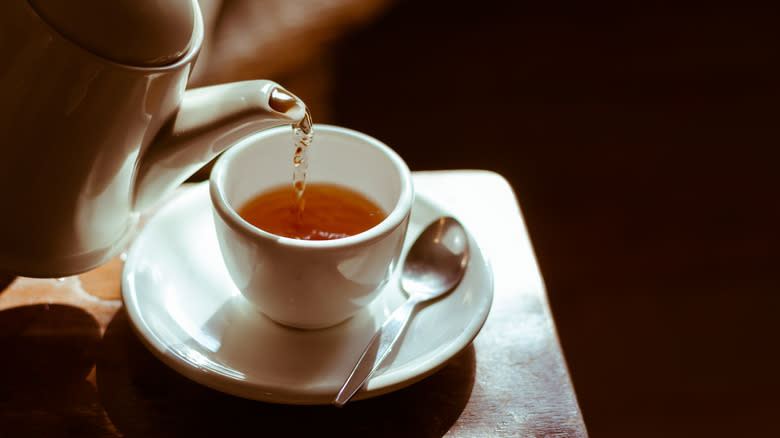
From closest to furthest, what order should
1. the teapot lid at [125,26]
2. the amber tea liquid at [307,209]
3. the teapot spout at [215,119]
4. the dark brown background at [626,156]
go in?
the teapot lid at [125,26] → the teapot spout at [215,119] → the amber tea liquid at [307,209] → the dark brown background at [626,156]

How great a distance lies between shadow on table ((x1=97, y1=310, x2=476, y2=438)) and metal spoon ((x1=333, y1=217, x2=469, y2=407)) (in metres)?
0.05

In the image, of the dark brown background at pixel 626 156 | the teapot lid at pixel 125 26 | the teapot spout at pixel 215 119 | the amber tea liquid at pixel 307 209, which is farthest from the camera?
the dark brown background at pixel 626 156

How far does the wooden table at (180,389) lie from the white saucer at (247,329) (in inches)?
1.5

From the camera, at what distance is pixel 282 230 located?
686 mm

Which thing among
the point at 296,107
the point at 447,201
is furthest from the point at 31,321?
the point at 447,201

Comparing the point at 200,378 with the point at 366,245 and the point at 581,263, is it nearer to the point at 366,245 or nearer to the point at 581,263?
the point at 366,245

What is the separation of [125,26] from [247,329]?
0.29 m

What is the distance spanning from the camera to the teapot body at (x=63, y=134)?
0.48 metres

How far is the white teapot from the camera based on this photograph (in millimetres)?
478

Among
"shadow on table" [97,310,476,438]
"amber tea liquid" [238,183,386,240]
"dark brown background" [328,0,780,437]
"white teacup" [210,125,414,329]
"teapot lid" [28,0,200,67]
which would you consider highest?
"teapot lid" [28,0,200,67]

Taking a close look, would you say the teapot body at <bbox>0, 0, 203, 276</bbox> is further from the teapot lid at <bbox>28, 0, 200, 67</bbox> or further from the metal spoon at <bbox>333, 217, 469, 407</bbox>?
the metal spoon at <bbox>333, 217, 469, 407</bbox>

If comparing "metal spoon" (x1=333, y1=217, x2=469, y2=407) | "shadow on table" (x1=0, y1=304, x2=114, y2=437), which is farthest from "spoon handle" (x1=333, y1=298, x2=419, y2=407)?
"shadow on table" (x1=0, y1=304, x2=114, y2=437)

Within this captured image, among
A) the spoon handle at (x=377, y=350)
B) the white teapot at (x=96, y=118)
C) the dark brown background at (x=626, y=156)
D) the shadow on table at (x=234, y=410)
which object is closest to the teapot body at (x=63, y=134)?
the white teapot at (x=96, y=118)

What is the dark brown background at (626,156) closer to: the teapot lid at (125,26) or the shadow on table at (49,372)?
the shadow on table at (49,372)
